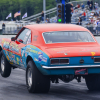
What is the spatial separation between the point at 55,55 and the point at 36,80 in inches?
30.7

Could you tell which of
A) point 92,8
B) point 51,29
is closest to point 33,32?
point 51,29

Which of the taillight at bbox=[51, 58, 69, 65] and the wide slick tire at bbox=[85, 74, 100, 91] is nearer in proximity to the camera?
the taillight at bbox=[51, 58, 69, 65]

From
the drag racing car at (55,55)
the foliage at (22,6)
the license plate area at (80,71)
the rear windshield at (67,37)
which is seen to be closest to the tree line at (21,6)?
the foliage at (22,6)

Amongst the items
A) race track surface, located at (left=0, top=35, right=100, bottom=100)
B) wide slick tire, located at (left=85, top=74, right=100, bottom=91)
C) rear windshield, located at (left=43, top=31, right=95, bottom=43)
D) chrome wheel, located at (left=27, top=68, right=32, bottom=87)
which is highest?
rear windshield, located at (left=43, top=31, right=95, bottom=43)

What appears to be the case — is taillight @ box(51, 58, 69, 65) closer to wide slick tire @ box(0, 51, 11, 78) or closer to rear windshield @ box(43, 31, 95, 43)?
rear windshield @ box(43, 31, 95, 43)

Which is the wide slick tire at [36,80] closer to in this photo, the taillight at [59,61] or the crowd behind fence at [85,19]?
the taillight at [59,61]

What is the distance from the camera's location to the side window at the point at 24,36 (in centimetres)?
791

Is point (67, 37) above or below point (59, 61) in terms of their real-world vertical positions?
above

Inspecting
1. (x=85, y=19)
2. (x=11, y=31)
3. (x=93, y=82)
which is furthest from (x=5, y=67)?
(x=85, y=19)

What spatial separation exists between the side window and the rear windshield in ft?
2.14

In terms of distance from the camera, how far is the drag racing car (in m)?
6.43

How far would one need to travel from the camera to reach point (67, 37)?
7500mm

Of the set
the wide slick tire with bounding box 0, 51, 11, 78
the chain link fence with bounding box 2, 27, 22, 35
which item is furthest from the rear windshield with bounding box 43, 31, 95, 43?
the chain link fence with bounding box 2, 27, 22, 35

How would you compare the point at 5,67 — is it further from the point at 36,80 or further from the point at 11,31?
the point at 11,31
